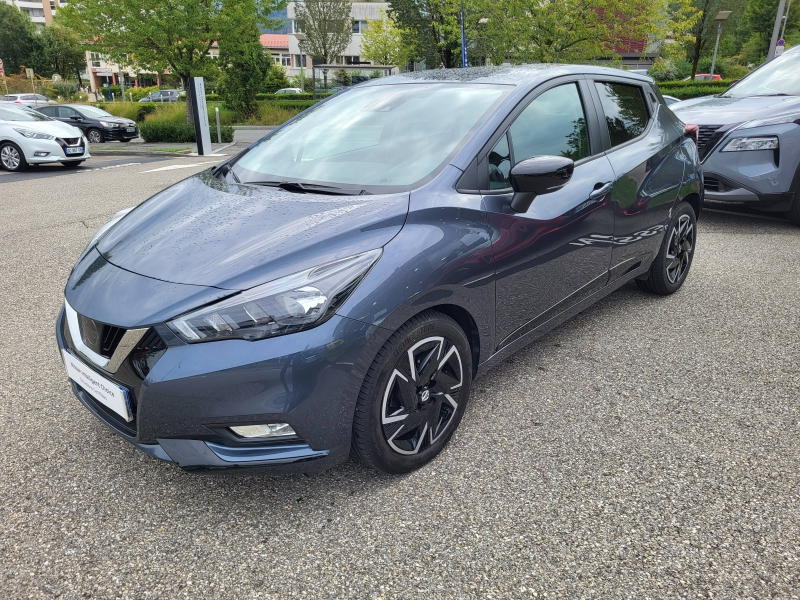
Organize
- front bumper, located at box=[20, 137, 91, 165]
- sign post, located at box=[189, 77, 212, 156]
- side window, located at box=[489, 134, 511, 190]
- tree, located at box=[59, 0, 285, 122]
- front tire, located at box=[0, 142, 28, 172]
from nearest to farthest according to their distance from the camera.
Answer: side window, located at box=[489, 134, 511, 190]
front bumper, located at box=[20, 137, 91, 165]
front tire, located at box=[0, 142, 28, 172]
sign post, located at box=[189, 77, 212, 156]
tree, located at box=[59, 0, 285, 122]

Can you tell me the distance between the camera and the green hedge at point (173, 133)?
1895cm

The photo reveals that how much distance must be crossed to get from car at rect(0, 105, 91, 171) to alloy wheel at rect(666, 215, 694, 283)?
12.4 metres

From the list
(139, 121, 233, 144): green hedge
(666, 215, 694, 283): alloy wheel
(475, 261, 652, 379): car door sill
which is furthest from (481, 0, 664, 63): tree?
(475, 261, 652, 379): car door sill

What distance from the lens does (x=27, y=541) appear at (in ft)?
7.02

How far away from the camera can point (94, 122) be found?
19.5m

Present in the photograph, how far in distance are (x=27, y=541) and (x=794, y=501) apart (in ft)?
9.10

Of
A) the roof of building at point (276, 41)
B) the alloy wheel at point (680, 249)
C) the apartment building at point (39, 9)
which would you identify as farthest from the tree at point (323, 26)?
the apartment building at point (39, 9)

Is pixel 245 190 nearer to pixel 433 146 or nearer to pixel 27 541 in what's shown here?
pixel 433 146

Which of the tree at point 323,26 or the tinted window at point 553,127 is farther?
the tree at point 323,26

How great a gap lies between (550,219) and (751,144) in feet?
14.8

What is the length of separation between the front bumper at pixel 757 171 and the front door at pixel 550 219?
3.65 m

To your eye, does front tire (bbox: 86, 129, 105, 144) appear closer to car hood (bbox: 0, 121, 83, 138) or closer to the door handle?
car hood (bbox: 0, 121, 83, 138)

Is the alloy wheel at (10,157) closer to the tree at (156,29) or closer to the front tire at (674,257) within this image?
the tree at (156,29)

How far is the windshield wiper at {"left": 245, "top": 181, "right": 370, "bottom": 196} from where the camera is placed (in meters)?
2.57
